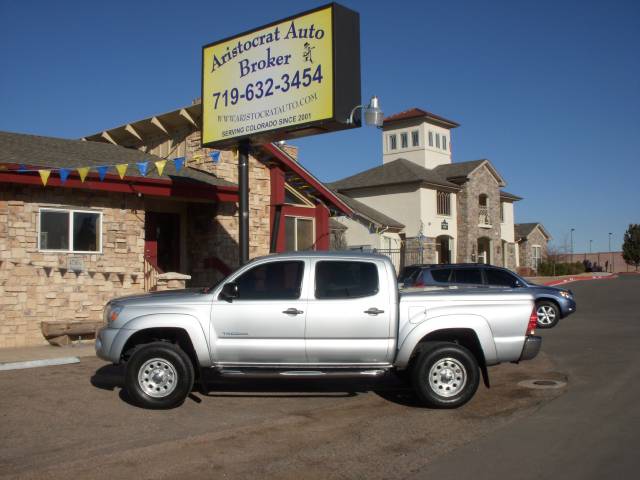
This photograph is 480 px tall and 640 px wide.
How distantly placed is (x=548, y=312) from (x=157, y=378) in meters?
12.0

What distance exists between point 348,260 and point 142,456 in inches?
138

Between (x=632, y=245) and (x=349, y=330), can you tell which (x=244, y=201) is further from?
(x=632, y=245)

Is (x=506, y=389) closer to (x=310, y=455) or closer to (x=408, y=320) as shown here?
(x=408, y=320)

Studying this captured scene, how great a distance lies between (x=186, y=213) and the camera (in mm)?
18484

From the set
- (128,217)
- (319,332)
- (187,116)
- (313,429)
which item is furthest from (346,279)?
(187,116)

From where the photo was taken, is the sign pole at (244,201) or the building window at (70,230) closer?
the sign pole at (244,201)

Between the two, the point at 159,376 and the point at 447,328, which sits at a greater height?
the point at 447,328

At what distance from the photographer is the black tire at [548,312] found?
56.7 ft

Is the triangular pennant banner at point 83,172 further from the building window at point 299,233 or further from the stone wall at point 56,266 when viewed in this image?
the building window at point 299,233

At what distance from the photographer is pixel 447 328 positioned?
27.3 feet

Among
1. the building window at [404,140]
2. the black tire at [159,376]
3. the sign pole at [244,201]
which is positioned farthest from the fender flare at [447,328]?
the building window at [404,140]

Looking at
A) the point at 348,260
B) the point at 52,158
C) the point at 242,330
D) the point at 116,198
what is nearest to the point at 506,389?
the point at 348,260

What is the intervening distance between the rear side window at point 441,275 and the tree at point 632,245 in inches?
2168

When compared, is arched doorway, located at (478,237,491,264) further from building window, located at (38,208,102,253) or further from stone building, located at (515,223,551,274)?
building window, located at (38,208,102,253)
